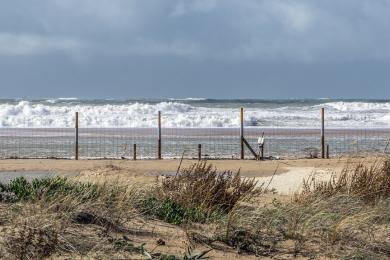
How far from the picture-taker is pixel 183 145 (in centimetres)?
2769

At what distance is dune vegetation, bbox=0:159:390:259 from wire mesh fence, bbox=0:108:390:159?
11.6 m

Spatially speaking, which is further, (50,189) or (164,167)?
(164,167)

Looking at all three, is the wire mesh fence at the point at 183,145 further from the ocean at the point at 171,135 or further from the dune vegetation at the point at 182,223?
the dune vegetation at the point at 182,223

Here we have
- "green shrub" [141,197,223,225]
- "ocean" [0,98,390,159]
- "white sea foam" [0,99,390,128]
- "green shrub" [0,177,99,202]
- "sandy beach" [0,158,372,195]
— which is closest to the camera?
"green shrub" [0,177,99,202]

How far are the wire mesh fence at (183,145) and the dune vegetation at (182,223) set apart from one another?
455 inches

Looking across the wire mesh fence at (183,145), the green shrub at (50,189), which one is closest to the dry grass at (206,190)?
the green shrub at (50,189)

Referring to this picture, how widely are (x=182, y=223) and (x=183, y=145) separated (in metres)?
19.5

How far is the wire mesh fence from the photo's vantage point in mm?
24047

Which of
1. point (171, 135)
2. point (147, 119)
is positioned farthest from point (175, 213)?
point (147, 119)

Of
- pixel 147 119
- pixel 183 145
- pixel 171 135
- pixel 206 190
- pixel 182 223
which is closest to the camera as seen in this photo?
pixel 182 223

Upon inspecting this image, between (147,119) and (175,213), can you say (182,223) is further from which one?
(147,119)

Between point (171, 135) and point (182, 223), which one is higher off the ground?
point (171, 135)

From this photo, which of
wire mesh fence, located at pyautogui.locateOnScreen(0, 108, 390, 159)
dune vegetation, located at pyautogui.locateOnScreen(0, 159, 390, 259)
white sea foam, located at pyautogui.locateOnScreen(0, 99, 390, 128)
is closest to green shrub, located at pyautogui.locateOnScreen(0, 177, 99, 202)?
→ dune vegetation, located at pyautogui.locateOnScreen(0, 159, 390, 259)

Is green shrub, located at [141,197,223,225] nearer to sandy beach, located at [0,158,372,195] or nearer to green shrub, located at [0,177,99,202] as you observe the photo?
green shrub, located at [0,177,99,202]
